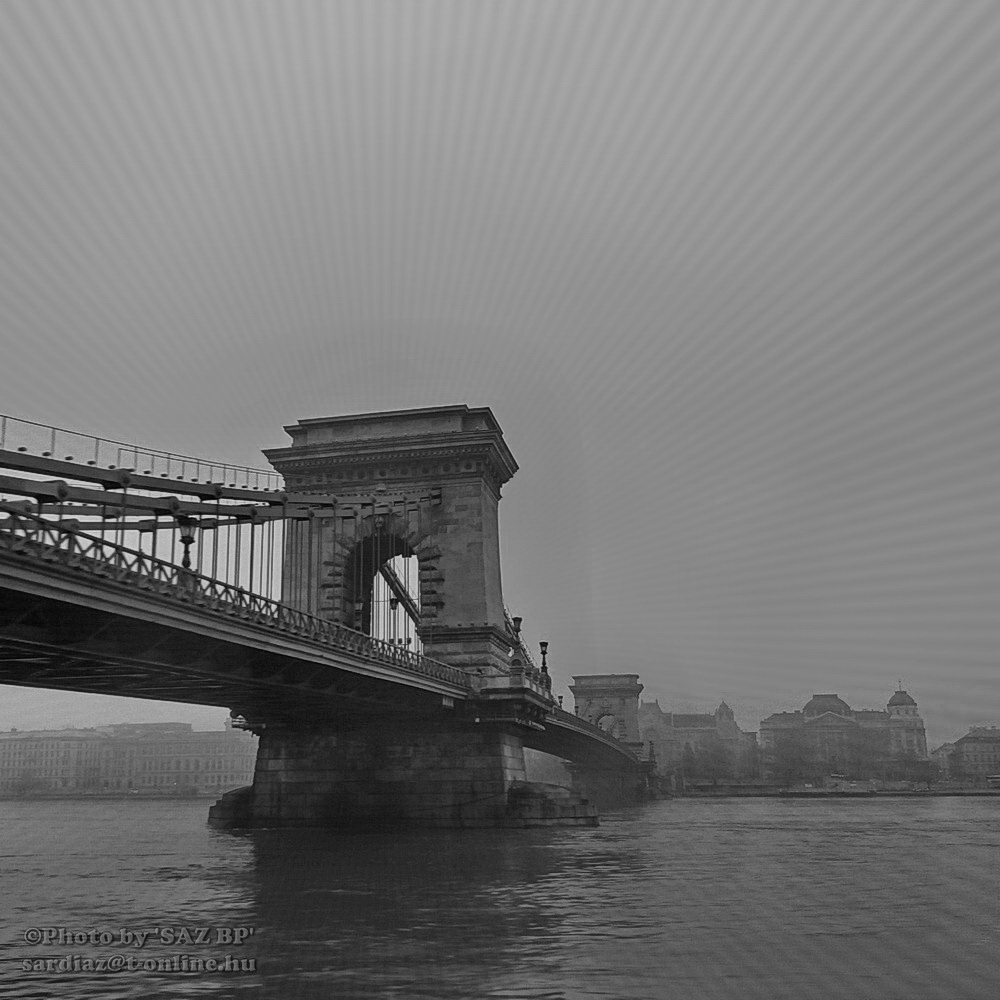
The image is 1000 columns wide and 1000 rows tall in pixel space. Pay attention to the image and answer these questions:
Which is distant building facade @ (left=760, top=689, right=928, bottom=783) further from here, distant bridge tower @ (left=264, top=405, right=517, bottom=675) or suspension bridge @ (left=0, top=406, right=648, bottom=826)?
distant bridge tower @ (left=264, top=405, right=517, bottom=675)

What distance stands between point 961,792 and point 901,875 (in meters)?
122

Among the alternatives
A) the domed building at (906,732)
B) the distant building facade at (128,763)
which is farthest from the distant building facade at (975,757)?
the distant building facade at (128,763)

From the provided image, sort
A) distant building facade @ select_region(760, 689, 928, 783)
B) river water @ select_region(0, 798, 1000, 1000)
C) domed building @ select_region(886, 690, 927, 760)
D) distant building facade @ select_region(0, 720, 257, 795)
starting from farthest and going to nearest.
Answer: domed building @ select_region(886, 690, 927, 760) → distant building facade @ select_region(760, 689, 928, 783) → distant building facade @ select_region(0, 720, 257, 795) → river water @ select_region(0, 798, 1000, 1000)

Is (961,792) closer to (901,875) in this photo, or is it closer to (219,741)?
(219,741)

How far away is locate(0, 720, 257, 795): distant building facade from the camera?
150m

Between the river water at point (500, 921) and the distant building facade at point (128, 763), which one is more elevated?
the distant building facade at point (128, 763)

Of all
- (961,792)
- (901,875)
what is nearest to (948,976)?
(901,875)

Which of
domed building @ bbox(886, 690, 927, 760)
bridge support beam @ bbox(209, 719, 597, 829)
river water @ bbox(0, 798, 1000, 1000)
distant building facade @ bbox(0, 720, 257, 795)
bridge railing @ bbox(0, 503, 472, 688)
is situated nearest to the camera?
river water @ bbox(0, 798, 1000, 1000)

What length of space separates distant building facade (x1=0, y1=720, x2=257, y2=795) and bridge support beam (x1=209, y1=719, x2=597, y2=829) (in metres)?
104

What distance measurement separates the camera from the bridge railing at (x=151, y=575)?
67.8 feet

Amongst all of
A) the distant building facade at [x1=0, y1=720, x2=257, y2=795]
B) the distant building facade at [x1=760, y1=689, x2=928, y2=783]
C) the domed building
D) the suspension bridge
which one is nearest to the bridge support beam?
the suspension bridge

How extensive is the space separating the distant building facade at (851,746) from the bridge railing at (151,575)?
454 feet

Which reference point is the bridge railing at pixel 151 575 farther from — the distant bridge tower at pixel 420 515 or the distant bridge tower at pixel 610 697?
the distant bridge tower at pixel 610 697

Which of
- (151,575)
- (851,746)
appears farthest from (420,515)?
(851,746)
